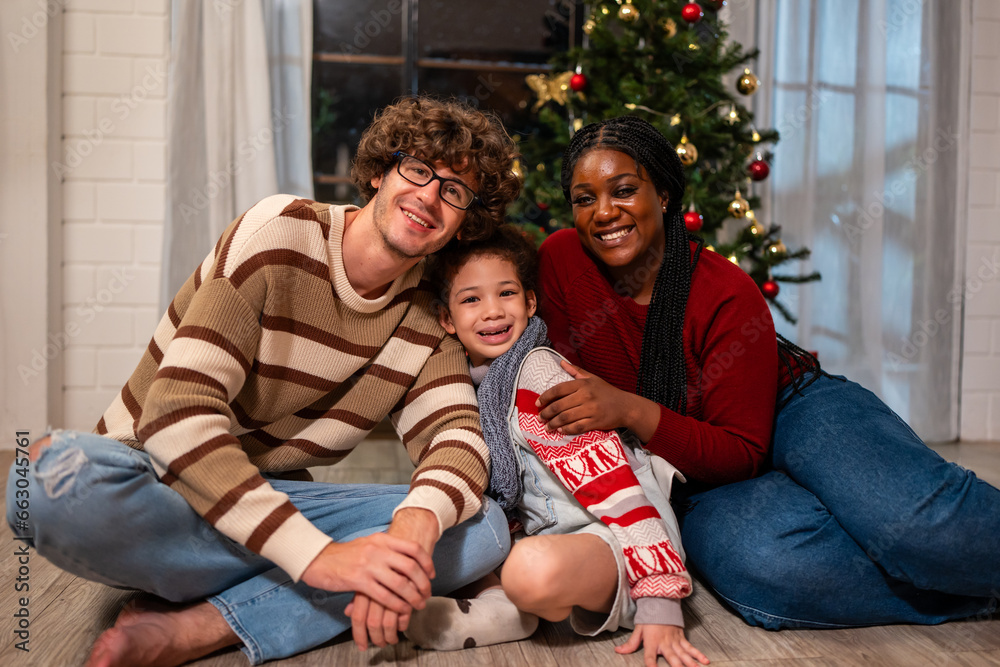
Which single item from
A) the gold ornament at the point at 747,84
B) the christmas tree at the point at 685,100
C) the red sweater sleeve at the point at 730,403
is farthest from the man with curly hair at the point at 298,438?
the gold ornament at the point at 747,84

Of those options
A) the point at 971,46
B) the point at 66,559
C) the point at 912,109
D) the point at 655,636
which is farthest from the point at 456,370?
the point at 971,46

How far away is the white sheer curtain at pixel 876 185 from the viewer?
9.41ft

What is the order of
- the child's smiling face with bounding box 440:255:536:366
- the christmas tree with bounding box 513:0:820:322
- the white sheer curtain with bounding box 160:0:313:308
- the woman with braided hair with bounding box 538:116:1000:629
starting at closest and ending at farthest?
the woman with braided hair with bounding box 538:116:1000:629 → the child's smiling face with bounding box 440:255:536:366 → the christmas tree with bounding box 513:0:820:322 → the white sheer curtain with bounding box 160:0:313:308

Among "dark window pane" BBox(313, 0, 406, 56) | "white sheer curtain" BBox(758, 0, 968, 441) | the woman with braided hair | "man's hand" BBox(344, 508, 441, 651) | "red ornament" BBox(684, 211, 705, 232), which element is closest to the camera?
"man's hand" BBox(344, 508, 441, 651)

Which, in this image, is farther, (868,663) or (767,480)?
(767,480)

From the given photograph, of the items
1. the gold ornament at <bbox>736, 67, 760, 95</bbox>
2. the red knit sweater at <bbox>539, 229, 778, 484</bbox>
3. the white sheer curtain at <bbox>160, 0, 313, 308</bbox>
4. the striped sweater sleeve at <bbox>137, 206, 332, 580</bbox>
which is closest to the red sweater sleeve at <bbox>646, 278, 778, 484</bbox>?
the red knit sweater at <bbox>539, 229, 778, 484</bbox>

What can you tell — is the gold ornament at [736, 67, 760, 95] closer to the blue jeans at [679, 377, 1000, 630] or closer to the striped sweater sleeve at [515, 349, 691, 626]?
the blue jeans at [679, 377, 1000, 630]

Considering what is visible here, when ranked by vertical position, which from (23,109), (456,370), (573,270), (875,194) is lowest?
(456,370)

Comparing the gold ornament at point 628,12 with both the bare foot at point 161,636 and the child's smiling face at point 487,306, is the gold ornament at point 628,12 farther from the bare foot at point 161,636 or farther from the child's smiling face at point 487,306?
the bare foot at point 161,636

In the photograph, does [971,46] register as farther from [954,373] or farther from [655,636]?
[655,636]

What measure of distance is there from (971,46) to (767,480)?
2429 millimetres

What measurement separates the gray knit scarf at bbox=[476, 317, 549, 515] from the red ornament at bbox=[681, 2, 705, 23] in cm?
141

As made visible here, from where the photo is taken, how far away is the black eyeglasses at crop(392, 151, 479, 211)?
134 cm

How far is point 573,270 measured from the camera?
161 centimetres
